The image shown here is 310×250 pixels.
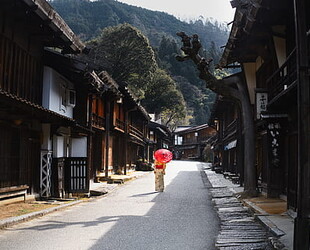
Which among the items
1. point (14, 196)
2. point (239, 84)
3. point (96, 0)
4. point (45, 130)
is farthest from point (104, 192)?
point (96, 0)

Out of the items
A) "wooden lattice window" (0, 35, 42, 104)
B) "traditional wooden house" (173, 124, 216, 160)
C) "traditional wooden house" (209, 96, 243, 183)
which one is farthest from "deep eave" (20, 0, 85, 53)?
"traditional wooden house" (173, 124, 216, 160)

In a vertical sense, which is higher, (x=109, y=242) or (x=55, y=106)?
(x=55, y=106)

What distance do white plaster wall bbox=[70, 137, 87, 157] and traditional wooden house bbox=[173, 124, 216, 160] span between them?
182 ft

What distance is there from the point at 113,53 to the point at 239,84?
39.7m

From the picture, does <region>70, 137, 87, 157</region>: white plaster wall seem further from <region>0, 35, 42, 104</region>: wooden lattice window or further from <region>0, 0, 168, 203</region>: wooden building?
<region>0, 35, 42, 104</region>: wooden lattice window

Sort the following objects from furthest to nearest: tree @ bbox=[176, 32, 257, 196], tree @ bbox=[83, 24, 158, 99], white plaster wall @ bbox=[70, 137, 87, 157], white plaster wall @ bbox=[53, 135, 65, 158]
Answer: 1. tree @ bbox=[83, 24, 158, 99]
2. white plaster wall @ bbox=[70, 137, 87, 157]
3. white plaster wall @ bbox=[53, 135, 65, 158]
4. tree @ bbox=[176, 32, 257, 196]

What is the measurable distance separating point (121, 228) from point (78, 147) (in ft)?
39.6

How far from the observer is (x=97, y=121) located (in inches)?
1017

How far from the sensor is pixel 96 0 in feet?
388

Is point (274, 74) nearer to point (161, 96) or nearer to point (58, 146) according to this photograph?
point (58, 146)

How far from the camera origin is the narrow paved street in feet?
27.3

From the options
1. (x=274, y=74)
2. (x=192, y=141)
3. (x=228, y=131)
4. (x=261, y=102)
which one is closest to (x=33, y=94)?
(x=261, y=102)

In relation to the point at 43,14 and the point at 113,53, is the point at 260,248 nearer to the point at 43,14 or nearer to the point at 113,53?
the point at 43,14

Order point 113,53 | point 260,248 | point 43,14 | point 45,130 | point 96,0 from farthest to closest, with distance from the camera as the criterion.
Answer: point 96,0
point 113,53
point 45,130
point 43,14
point 260,248
